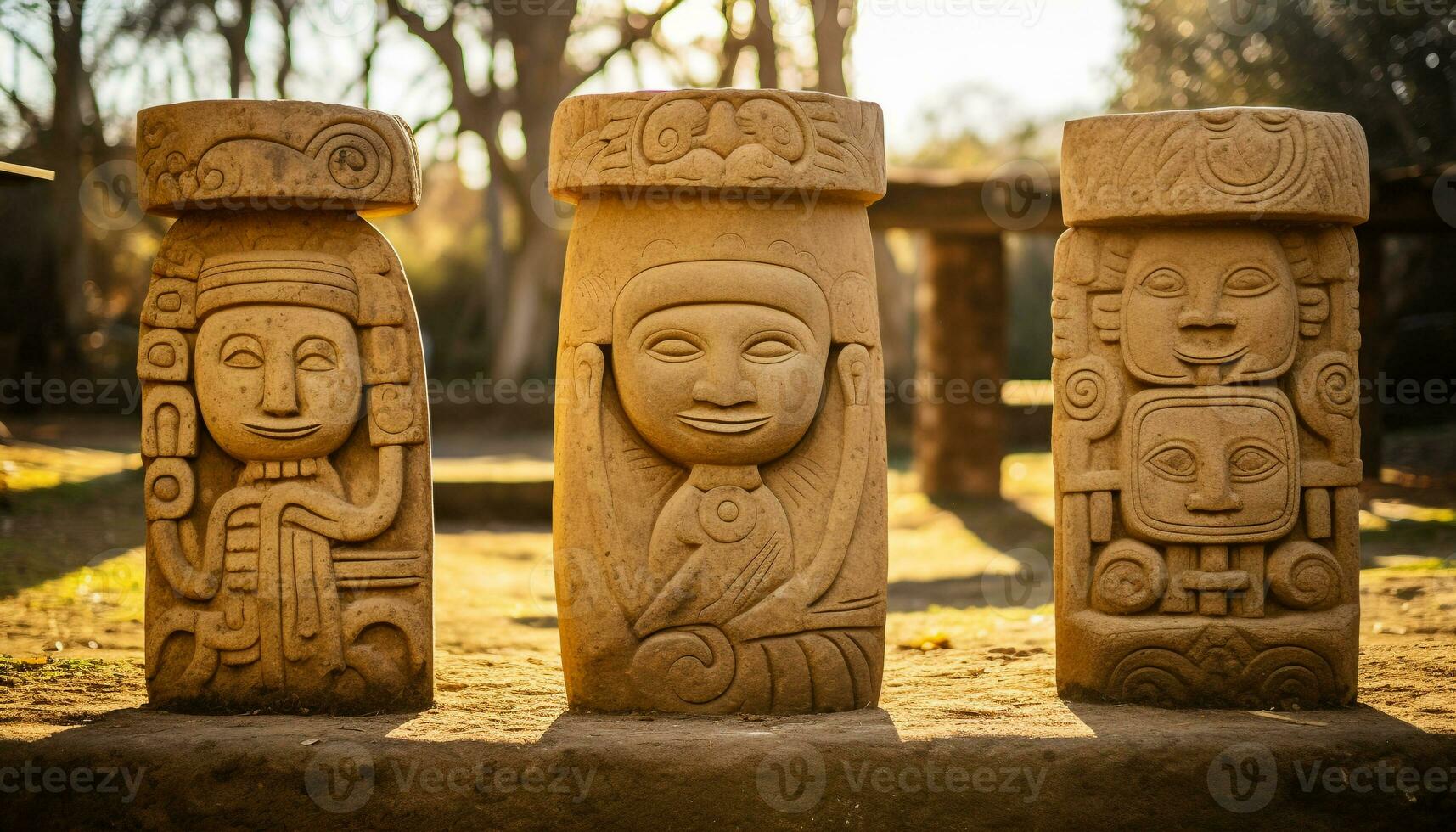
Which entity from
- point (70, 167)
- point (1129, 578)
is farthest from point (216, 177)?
point (70, 167)

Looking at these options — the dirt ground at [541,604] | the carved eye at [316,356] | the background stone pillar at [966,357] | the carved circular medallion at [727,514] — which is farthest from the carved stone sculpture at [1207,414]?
the background stone pillar at [966,357]

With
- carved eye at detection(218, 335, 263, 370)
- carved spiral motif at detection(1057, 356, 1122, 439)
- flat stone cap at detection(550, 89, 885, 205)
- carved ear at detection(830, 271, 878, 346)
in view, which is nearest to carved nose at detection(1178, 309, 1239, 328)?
carved spiral motif at detection(1057, 356, 1122, 439)

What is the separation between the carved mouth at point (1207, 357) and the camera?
5.26 meters

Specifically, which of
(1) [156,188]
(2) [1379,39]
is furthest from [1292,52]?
(1) [156,188]

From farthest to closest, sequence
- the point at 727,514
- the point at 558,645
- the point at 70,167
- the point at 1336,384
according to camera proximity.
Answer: the point at 70,167 < the point at 558,645 < the point at 1336,384 < the point at 727,514

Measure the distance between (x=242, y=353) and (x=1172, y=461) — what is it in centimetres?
343

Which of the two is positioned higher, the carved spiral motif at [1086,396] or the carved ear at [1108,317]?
the carved ear at [1108,317]

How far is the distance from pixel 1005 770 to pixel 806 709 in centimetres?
85

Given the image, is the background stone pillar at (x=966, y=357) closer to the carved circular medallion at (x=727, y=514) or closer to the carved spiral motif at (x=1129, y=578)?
the carved spiral motif at (x=1129, y=578)

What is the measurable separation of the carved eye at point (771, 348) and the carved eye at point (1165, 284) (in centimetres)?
136

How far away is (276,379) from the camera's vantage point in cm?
506

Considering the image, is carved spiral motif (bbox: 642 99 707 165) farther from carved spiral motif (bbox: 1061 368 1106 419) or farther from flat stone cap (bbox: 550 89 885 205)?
carved spiral motif (bbox: 1061 368 1106 419)

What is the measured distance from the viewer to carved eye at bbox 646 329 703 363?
5.06 m

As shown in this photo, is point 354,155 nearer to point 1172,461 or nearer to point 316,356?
point 316,356
